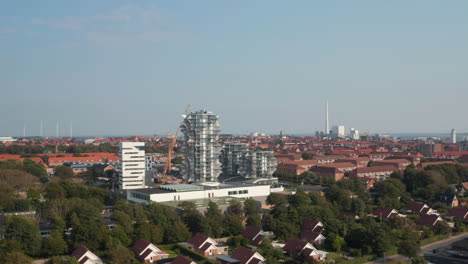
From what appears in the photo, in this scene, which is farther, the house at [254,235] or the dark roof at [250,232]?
the dark roof at [250,232]

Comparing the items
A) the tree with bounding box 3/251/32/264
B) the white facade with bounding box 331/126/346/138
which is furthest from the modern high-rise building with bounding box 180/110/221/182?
the white facade with bounding box 331/126/346/138

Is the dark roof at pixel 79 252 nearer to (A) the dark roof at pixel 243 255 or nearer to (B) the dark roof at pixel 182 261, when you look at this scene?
(B) the dark roof at pixel 182 261

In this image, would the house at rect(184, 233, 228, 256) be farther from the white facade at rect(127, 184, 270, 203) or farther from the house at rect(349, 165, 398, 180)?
the house at rect(349, 165, 398, 180)

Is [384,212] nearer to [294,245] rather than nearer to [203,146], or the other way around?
[294,245]

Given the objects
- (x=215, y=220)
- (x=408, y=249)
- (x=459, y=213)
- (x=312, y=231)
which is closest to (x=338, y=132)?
(x=459, y=213)

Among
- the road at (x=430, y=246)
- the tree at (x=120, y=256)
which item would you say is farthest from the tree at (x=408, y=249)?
the tree at (x=120, y=256)

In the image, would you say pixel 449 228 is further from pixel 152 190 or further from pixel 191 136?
pixel 191 136

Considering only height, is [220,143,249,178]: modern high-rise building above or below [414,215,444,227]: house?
above

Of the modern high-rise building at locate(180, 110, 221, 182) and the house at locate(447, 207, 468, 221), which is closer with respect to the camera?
the house at locate(447, 207, 468, 221)
